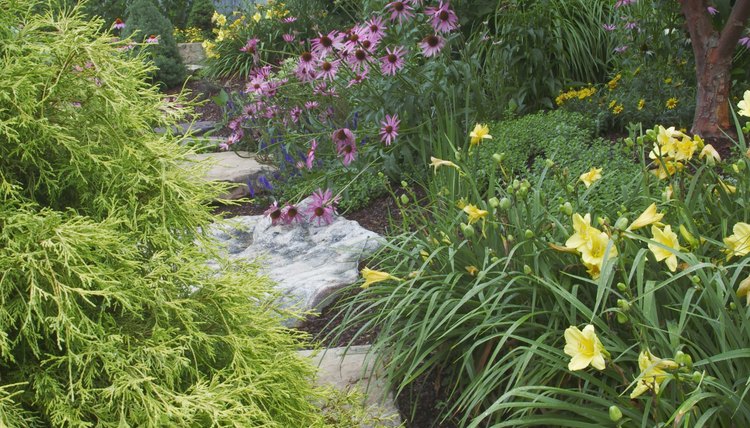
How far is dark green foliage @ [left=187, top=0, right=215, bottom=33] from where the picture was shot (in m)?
13.8

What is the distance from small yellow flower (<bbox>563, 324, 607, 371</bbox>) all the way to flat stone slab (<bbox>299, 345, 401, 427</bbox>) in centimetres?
83

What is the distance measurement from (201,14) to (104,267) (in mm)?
12941

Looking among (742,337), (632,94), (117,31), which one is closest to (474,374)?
(742,337)

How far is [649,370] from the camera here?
168 cm

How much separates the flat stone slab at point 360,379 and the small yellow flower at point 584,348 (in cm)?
83

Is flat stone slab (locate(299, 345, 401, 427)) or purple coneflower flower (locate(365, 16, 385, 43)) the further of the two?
purple coneflower flower (locate(365, 16, 385, 43))

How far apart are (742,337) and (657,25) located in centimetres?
401

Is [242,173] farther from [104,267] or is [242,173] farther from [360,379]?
[104,267]

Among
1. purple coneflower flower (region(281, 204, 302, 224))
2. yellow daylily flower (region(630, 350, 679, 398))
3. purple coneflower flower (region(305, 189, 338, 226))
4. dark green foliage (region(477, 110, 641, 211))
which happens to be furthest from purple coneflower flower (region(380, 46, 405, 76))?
yellow daylily flower (region(630, 350, 679, 398))

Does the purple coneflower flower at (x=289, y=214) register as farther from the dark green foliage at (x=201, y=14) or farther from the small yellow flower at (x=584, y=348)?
the dark green foliage at (x=201, y=14)

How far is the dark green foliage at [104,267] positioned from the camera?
1.72 m

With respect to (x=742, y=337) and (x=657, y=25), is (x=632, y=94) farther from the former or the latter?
(x=742, y=337)

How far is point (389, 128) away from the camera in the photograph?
4.48 metres

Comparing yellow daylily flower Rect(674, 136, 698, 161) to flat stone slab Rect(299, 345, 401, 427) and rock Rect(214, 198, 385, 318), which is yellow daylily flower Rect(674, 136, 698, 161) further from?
rock Rect(214, 198, 385, 318)
